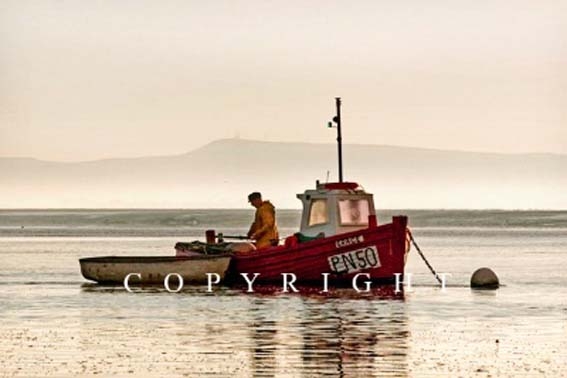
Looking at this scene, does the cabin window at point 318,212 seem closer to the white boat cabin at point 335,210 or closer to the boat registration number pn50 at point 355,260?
the white boat cabin at point 335,210

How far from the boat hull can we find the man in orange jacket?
606 mm

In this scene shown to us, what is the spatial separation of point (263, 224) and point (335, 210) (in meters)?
1.74

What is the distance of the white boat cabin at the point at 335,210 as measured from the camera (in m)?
38.2

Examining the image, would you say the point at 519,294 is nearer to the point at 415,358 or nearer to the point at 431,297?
the point at 431,297

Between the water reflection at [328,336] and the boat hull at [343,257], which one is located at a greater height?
the boat hull at [343,257]

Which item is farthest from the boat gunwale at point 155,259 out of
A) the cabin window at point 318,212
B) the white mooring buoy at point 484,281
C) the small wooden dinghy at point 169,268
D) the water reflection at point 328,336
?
the white mooring buoy at point 484,281

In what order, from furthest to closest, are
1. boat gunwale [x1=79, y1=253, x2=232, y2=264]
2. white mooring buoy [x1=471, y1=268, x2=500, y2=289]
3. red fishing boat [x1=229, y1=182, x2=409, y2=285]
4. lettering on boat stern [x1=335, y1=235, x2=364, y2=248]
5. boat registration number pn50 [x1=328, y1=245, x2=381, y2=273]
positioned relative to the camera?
1. white mooring buoy [x1=471, y1=268, x2=500, y2=289]
2. boat gunwale [x1=79, y1=253, x2=232, y2=264]
3. boat registration number pn50 [x1=328, y1=245, x2=381, y2=273]
4. red fishing boat [x1=229, y1=182, x2=409, y2=285]
5. lettering on boat stern [x1=335, y1=235, x2=364, y2=248]

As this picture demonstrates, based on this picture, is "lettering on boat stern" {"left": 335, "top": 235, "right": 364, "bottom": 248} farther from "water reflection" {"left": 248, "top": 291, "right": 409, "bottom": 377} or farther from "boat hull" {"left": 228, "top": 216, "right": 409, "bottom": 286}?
"water reflection" {"left": 248, "top": 291, "right": 409, "bottom": 377}

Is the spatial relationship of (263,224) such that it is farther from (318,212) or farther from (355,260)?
(355,260)

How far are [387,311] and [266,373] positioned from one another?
10.5 metres

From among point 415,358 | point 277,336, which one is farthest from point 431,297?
point 415,358

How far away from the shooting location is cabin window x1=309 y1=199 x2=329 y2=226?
38.5 meters

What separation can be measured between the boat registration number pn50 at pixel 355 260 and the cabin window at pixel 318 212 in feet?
4.82

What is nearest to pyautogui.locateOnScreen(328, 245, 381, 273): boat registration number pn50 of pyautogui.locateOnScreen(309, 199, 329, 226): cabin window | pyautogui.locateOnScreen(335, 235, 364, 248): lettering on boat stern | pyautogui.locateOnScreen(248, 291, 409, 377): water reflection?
pyautogui.locateOnScreen(335, 235, 364, 248): lettering on boat stern
